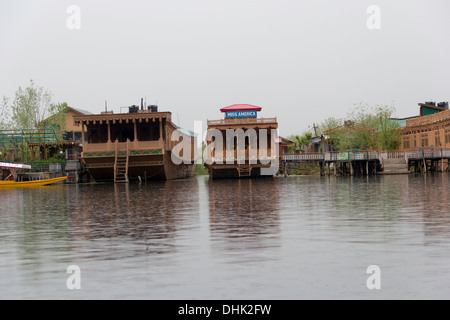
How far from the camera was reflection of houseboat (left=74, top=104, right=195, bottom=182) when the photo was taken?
1908 inches

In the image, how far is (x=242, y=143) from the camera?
51.2 meters

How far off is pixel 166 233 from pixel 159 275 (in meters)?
4.27

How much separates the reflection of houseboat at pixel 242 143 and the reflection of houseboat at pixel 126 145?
200 inches

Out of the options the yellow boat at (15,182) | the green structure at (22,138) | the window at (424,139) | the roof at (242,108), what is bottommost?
the yellow boat at (15,182)

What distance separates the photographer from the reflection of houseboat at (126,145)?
4847cm

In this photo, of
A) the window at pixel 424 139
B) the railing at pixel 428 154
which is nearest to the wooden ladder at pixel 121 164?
the railing at pixel 428 154

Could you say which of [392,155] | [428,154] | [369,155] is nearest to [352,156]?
[369,155]

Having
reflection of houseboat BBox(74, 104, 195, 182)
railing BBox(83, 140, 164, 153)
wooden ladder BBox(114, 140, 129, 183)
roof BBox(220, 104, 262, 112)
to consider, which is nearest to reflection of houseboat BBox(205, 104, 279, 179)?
roof BBox(220, 104, 262, 112)

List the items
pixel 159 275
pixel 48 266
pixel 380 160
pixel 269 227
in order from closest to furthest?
pixel 159 275 < pixel 48 266 < pixel 269 227 < pixel 380 160

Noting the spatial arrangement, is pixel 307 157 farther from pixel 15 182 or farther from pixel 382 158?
pixel 15 182

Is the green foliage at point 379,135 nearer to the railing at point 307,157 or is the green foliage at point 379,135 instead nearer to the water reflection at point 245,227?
the railing at point 307,157
